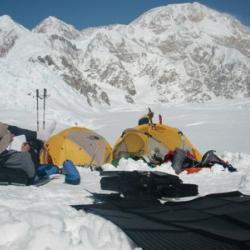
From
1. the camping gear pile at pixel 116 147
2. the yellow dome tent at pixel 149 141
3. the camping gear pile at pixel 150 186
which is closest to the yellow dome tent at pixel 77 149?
the camping gear pile at pixel 116 147

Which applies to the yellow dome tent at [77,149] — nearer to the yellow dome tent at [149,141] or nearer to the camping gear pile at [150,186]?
the yellow dome tent at [149,141]

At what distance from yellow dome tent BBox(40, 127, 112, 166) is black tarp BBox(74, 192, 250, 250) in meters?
6.85

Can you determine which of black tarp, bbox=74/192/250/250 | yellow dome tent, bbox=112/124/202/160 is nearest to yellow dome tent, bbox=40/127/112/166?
yellow dome tent, bbox=112/124/202/160

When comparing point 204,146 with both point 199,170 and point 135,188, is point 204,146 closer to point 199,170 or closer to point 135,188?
point 199,170

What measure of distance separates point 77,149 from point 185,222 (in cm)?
853

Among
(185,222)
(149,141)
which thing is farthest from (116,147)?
(185,222)

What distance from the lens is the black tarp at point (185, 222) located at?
3674mm

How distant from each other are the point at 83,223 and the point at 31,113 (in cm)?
4085

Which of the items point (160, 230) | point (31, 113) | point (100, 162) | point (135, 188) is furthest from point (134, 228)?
point (31, 113)

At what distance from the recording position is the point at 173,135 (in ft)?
42.4

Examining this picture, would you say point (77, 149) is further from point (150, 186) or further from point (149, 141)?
point (150, 186)

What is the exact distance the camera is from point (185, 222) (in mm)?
4332

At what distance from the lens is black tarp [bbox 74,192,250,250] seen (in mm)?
3674

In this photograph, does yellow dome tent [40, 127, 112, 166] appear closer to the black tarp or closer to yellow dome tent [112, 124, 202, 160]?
yellow dome tent [112, 124, 202, 160]
